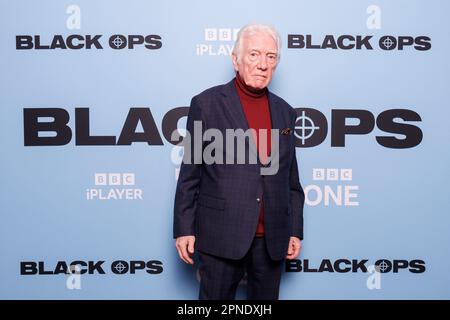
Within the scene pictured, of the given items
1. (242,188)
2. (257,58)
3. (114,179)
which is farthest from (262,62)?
(114,179)

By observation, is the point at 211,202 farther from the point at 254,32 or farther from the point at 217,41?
the point at 217,41

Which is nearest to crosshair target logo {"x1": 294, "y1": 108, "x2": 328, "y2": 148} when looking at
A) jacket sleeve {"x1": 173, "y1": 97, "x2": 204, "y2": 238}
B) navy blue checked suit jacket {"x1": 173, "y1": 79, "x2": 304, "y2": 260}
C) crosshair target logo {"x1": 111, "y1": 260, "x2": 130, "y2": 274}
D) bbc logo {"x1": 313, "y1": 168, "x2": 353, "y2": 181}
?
bbc logo {"x1": 313, "y1": 168, "x2": 353, "y2": 181}

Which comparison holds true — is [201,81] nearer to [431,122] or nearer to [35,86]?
[35,86]

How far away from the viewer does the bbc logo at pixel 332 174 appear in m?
2.04

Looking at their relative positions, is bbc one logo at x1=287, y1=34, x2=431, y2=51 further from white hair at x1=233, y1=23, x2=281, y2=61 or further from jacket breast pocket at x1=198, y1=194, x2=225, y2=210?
jacket breast pocket at x1=198, y1=194, x2=225, y2=210

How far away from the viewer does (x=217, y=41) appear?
77.3 inches

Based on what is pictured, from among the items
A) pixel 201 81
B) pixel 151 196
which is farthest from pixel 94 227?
pixel 201 81

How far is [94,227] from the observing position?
2.04m

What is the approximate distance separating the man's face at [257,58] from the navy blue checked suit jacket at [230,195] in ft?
0.25

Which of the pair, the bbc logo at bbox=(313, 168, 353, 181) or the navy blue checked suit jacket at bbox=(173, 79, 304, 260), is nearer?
the navy blue checked suit jacket at bbox=(173, 79, 304, 260)

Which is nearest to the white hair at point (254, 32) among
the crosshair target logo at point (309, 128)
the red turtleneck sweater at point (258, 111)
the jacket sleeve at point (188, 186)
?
the red turtleneck sweater at point (258, 111)

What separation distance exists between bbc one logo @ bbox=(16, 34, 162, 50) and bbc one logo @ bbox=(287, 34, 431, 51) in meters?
0.65

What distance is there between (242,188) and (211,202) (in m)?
0.12

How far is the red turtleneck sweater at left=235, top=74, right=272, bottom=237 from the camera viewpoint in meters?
1.50
